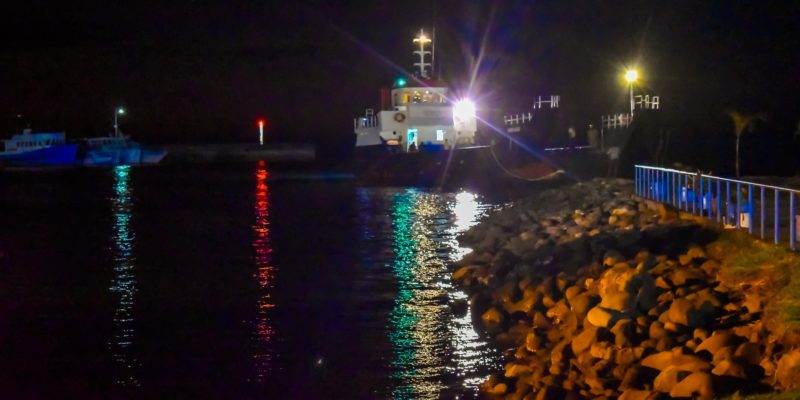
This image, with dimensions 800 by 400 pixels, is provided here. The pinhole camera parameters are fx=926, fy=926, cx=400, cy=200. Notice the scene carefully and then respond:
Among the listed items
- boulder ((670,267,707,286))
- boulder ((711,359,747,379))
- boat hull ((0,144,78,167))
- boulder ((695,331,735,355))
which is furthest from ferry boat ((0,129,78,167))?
boulder ((711,359,747,379))

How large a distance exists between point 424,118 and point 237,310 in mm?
43878

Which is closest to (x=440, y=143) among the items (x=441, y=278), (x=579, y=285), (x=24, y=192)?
(x=24, y=192)

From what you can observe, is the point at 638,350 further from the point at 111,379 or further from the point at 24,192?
the point at 24,192

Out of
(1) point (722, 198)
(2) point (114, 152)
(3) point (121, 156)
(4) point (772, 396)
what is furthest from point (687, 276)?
(3) point (121, 156)

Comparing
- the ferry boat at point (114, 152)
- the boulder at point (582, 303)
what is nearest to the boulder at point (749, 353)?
the boulder at point (582, 303)

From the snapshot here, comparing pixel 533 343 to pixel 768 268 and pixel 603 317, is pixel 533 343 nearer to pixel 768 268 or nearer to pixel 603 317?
pixel 603 317

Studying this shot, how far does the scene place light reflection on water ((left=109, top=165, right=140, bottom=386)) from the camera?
11.9 meters

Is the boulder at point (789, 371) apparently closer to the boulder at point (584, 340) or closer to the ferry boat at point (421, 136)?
the boulder at point (584, 340)

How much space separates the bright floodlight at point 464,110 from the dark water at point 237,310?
91.9 ft

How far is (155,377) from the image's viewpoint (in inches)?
454

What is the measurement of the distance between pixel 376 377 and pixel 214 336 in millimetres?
3376

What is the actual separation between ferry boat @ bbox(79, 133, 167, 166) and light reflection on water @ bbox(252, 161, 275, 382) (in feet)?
222

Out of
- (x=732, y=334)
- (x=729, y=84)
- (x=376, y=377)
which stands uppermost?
(x=729, y=84)

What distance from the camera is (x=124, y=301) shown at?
16578 millimetres
